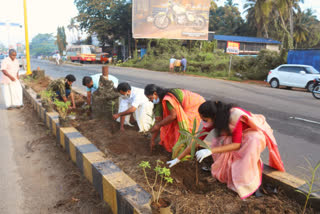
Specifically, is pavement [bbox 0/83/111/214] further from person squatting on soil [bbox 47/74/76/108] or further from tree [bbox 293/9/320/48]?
tree [bbox 293/9/320/48]

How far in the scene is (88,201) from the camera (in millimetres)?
2613

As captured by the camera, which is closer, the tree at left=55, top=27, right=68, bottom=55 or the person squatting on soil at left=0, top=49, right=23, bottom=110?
the person squatting on soil at left=0, top=49, right=23, bottom=110

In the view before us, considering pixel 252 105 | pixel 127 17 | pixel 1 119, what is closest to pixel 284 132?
pixel 252 105

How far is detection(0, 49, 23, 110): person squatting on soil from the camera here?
669 cm

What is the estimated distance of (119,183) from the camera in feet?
7.64

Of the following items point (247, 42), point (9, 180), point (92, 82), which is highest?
point (247, 42)

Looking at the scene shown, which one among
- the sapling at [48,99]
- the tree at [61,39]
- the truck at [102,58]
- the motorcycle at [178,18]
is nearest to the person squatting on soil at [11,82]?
the sapling at [48,99]

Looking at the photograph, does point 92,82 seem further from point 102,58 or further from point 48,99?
point 102,58

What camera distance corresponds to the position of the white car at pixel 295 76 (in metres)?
12.3

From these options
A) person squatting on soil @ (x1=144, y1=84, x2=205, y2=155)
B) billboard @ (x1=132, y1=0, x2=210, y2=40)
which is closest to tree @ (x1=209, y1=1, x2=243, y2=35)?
billboard @ (x1=132, y1=0, x2=210, y2=40)

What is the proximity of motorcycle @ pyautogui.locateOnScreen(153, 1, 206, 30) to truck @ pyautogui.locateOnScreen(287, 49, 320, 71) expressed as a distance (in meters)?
14.2

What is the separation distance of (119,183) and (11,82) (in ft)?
19.7

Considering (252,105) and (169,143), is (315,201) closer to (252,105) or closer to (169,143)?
(169,143)

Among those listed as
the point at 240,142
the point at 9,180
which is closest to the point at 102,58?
the point at 9,180
